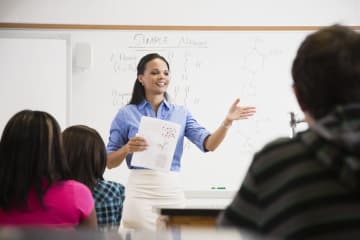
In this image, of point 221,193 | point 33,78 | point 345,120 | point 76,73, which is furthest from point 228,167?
point 345,120

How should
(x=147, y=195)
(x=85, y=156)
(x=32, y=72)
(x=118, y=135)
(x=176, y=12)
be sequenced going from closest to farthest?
(x=85, y=156) < (x=147, y=195) < (x=118, y=135) < (x=32, y=72) < (x=176, y=12)

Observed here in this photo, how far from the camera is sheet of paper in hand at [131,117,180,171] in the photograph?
2.64m

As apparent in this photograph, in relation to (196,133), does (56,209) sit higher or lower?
lower

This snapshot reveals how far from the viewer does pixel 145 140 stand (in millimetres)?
2639

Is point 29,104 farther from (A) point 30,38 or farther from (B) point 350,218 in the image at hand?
(B) point 350,218

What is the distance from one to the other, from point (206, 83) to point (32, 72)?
1.25 m

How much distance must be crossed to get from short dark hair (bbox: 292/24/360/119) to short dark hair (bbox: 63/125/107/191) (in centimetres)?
107

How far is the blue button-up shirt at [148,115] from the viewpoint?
2.80 meters

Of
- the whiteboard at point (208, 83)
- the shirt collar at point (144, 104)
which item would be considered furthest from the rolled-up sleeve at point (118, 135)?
the whiteboard at point (208, 83)

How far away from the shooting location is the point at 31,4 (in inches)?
146

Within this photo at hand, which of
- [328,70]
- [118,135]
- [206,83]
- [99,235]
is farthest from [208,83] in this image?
[99,235]

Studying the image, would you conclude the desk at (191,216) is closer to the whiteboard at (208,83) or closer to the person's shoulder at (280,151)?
the person's shoulder at (280,151)

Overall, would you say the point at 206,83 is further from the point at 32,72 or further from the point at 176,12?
the point at 32,72

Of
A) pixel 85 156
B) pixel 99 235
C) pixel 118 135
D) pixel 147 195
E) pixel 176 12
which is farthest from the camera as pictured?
pixel 176 12
